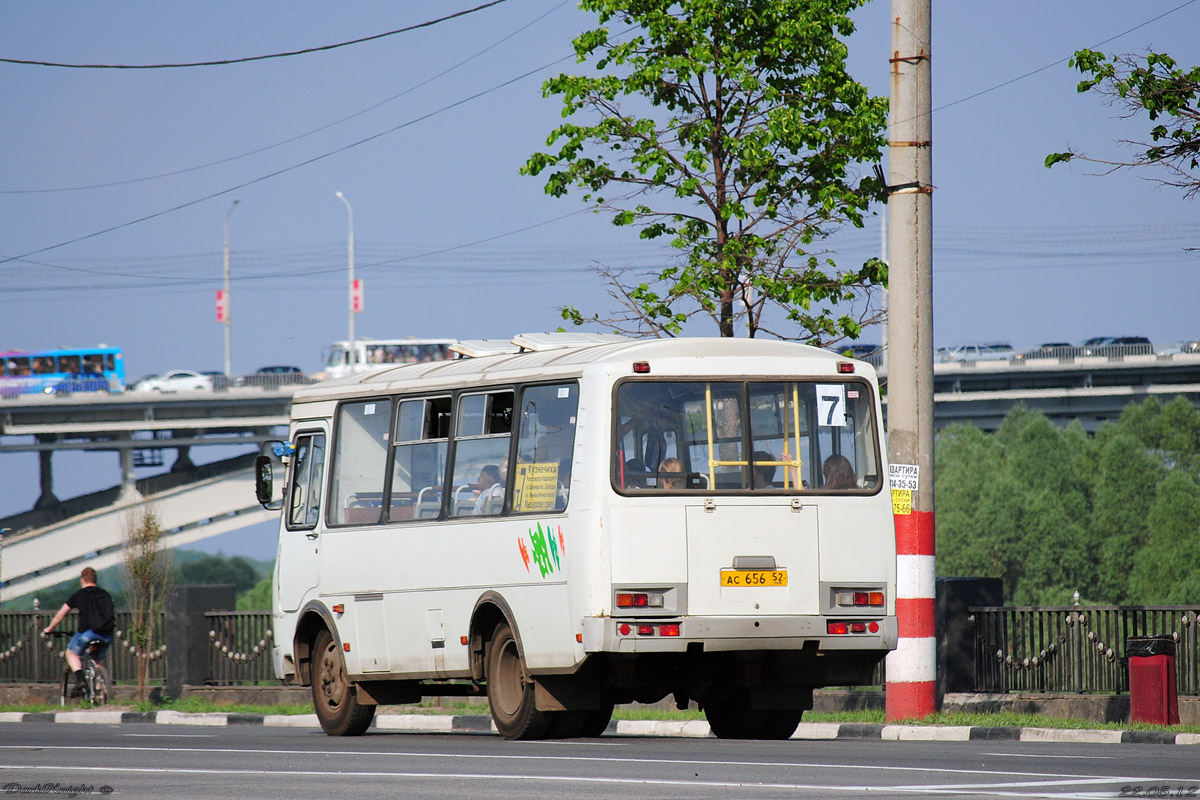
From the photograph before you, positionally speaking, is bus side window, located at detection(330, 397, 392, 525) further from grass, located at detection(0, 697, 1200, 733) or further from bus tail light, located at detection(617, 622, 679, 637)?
grass, located at detection(0, 697, 1200, 733)

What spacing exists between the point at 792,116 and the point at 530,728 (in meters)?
10.4

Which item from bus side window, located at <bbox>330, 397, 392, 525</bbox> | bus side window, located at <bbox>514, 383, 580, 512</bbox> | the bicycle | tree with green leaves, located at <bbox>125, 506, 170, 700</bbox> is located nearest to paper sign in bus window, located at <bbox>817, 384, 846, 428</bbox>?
bus side window, located at <bbox>514, 383, 580, 512</bbox>

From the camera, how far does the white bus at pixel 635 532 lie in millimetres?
12945

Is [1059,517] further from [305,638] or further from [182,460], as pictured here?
[305,638]

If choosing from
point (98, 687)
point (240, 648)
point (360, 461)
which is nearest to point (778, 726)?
point (360, 461)

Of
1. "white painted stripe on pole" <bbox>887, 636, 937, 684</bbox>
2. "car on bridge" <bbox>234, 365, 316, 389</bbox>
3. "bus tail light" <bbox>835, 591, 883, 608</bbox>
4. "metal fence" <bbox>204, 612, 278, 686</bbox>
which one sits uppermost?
"car on bridge" <bbox>234, 365, 316, 389</bbox>

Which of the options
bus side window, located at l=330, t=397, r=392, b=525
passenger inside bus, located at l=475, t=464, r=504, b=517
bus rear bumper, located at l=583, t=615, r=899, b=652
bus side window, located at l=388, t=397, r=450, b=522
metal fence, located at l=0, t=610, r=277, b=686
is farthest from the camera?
metal fence, located at l=0, t=610, r=277, b=686

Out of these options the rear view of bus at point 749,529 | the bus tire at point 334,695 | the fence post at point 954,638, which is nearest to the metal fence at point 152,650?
the bus tire at point 334,695

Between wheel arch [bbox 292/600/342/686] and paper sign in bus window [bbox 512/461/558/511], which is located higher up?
paper sign in bus window [bbox 512/461/558/511]

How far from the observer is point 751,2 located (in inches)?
870

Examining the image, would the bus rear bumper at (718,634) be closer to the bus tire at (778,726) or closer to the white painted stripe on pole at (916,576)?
the bus tire at (778,726)

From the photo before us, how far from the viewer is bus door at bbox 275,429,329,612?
1627 cm

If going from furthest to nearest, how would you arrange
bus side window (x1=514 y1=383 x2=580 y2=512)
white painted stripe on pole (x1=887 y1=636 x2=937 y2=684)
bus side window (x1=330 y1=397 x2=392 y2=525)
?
white painted stripe on pole (x1=887 y1=636 x2=937 y2=684) → bus side window (x1=330 y1=397 x2=392 y2=525) → bus side window (x1=514 y1=383 x2=580 y2=512)

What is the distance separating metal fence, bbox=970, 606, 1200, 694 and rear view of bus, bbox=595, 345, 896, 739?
4.78 metres
